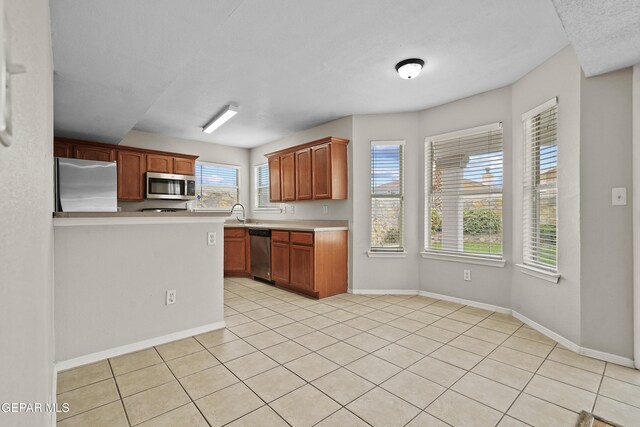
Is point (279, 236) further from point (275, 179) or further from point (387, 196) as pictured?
point (387, 196)

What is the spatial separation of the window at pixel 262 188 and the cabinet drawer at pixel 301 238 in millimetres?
1861

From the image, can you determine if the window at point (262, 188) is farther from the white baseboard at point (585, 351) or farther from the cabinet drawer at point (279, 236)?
the white baseboard at point (585, 351)

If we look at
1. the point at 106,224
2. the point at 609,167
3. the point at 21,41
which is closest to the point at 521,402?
the point at 609,167

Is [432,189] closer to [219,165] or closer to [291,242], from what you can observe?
[291,242]

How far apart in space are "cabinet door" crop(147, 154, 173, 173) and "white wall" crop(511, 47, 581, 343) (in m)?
5.13

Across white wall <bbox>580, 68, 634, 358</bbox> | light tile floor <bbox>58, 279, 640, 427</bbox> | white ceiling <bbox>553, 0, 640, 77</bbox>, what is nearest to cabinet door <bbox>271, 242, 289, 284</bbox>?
light tile floor <bbox>58, 279, 640, 427</bbox>

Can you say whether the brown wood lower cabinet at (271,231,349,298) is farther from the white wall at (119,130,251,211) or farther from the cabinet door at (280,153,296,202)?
the white wall at (119,130,251,211)

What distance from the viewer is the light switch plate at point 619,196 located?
97.2 inches

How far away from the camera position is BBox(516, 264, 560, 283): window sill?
2914 mm

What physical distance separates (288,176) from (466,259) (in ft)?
9.64

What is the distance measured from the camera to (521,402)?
6.46 feet

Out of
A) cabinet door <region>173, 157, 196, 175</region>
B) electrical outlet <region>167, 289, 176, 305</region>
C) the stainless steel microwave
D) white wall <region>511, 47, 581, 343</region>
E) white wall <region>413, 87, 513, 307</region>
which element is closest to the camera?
white wall <region>511, 47, 581, 343</region>

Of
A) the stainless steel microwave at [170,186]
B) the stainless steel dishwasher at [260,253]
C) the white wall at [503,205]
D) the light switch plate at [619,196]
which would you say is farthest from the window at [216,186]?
the light switch plate at [619,196]

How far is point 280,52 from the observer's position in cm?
285
